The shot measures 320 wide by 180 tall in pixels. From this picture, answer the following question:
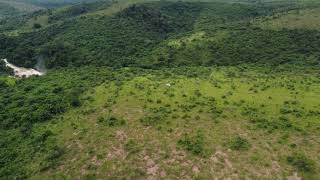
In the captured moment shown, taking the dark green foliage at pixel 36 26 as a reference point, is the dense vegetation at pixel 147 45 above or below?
above

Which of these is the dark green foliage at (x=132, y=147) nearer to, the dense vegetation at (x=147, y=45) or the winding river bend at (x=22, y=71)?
the dense vegetation at (x=147, y=45)

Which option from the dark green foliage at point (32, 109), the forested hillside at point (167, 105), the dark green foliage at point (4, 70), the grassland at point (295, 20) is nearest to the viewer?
the forested hillside at point (167, 105)

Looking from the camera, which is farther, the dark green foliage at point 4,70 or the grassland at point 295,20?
the grassland at point 295,20

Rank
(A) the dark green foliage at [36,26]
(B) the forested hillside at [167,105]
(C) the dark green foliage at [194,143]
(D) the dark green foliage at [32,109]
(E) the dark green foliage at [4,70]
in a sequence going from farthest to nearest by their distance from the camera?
1. (A) the dark green foliage at [36,26]
2. (E) the dark green foliage at [4,70]
3. (D) the dark green foliage at [32,109]
4. (C) the dark green foliage at [194,143]
5. (B) the forested hillside at [167,105]

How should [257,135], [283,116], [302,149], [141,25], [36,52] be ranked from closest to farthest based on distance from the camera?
[302,149], [257,135], [283,116], [36,52], [141,25]

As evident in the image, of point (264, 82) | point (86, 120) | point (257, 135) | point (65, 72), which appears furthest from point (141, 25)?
point (257, 135)

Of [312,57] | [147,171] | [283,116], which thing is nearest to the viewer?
[147,171]

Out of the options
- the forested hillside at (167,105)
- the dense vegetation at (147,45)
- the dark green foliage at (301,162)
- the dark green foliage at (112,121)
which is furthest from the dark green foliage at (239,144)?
the dense vegetation at (147,45)

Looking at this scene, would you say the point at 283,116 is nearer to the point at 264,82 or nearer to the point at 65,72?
the point at 264,82
